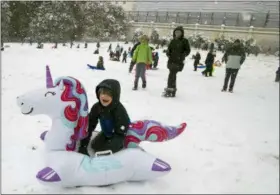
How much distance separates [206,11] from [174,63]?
3236mm

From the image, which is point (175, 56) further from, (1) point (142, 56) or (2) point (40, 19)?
(2) point (40, 19)

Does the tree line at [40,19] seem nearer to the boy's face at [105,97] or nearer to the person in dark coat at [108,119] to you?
the person in dark coat at [108,119]

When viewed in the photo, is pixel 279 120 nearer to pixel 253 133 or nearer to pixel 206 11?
pixel 253 133

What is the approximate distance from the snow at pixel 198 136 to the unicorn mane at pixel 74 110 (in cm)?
50

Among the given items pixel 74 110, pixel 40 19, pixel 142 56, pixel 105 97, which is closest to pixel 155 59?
pixel 142 56

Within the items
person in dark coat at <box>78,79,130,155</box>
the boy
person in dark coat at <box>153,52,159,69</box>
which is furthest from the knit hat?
person in dark coat at <box>153,52,159,69</box>

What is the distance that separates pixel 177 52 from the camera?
5535 mm

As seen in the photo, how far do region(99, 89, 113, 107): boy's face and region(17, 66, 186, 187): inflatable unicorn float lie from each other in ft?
0.51

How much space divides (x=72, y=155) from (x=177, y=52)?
328cm

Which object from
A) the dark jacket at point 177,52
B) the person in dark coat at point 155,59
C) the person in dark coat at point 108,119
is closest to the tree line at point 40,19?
the person in dark coat at point 155,59

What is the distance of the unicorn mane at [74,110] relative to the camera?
9.18 ft

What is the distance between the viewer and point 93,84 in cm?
729

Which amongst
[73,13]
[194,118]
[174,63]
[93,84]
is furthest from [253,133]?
[73,13]

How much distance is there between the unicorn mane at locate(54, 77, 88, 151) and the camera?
2797mm
